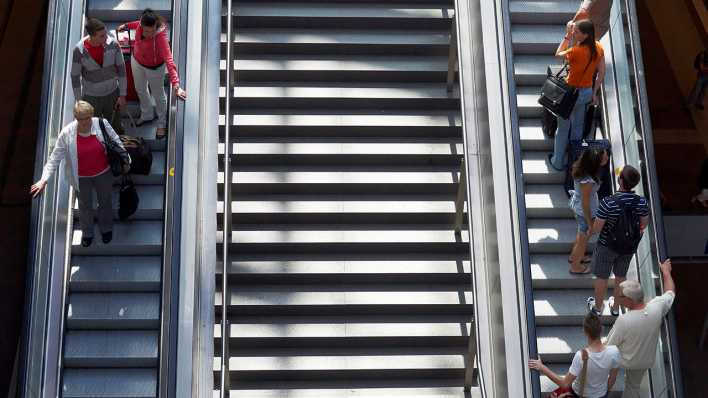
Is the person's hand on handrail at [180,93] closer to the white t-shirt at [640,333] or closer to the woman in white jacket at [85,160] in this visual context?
the woman in white jacket at [85,160]

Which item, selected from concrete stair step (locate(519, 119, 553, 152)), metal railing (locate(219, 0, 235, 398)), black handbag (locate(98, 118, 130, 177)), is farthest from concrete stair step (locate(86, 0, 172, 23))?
concrete stair step (locate(519, 119, 553, 152))

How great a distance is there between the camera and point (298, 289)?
1168 cm

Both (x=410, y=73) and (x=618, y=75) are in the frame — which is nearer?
(x=618, y=75)

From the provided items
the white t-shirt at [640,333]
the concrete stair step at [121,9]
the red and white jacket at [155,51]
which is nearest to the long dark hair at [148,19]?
the red and white jacket at [155,51]

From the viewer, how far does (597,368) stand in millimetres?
8047

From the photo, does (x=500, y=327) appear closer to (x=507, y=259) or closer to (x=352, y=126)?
(x=507, y=259)

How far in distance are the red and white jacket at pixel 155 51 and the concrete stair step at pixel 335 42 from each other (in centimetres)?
310

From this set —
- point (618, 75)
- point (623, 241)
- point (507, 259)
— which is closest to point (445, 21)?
point (618, 75)

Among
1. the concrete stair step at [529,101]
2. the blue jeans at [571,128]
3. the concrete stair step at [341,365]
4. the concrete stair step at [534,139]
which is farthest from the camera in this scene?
the concrete stair step at [341,365]

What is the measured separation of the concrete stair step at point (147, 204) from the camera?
10031 millimetres

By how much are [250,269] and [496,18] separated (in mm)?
3900

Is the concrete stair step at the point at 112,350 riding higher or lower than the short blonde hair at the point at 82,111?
lower

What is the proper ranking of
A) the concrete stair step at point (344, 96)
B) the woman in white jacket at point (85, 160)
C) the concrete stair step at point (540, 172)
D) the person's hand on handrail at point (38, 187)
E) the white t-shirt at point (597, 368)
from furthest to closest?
the concrete stair step at point (344, 96) → the concrete stair step at point (540, 172) → the woman in white jacket at point (85, 160) → the person's hand on handrail at point (38, 187) → the white t-shirt at point (597, 368)

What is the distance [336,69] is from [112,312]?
4.45 meters
